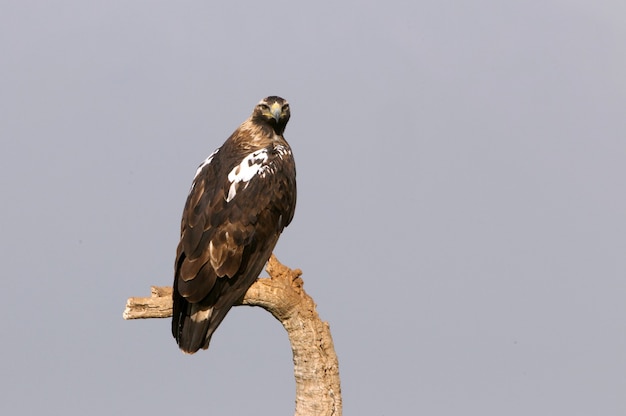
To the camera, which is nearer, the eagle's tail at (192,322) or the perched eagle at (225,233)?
the perched eagle at (225,233)

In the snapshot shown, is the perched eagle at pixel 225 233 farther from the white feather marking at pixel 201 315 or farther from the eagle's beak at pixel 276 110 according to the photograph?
the eagle's beak at pixel 276 110

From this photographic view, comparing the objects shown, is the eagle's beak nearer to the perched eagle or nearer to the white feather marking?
the perched eagle

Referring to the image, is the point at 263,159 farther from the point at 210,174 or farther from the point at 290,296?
the point at 290,296

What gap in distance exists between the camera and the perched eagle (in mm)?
16844

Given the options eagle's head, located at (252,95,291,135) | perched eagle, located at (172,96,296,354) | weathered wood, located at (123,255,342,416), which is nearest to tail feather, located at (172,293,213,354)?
perched eagle, located at (172,96,296,354)

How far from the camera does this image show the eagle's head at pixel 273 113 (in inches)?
722

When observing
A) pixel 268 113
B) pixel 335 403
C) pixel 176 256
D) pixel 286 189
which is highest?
pixel 268 113

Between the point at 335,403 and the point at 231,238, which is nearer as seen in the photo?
the point at 231,238

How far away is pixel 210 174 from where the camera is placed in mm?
17594

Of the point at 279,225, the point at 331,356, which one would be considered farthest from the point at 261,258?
the point at 331,356

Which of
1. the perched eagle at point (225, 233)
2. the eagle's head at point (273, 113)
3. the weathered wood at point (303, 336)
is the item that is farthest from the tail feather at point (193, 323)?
the eagle's head at point (273, 113)

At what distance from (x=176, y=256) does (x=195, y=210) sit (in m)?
0.61

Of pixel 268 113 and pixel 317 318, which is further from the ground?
pixel 268 113

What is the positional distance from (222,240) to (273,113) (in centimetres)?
223
